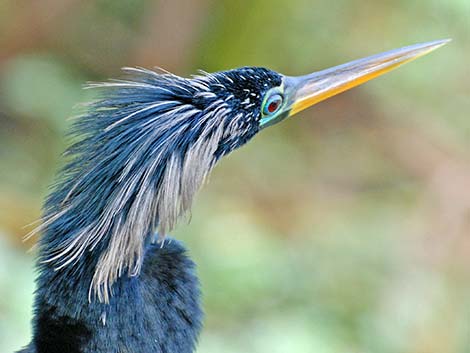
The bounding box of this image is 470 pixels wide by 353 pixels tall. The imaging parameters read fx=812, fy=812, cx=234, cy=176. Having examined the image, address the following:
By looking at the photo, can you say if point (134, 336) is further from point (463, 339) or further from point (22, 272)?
point (463, 339)

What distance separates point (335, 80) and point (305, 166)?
3.38m

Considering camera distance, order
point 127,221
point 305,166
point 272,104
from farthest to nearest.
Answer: point 305,166, point 272,104, point 127,221

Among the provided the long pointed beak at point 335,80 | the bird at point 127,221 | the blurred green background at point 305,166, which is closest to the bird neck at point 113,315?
the bird at point 127,221

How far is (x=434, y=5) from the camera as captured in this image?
5500 millimetres

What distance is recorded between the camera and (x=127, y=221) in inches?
82.3

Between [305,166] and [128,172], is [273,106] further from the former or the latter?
[305,166]

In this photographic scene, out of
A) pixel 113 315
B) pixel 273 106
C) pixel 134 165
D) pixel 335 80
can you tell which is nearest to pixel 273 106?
pixel 273 106

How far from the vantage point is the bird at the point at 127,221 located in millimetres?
2098

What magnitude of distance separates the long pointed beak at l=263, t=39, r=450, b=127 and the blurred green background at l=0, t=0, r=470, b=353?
144 centimetres

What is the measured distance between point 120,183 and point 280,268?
2.48 metres

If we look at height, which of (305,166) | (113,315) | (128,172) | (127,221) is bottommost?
(113,315)

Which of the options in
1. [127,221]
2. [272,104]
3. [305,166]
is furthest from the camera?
[305,166]

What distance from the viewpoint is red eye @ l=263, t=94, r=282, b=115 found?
252 cm

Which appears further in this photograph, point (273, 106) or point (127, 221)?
point (273, 106)
